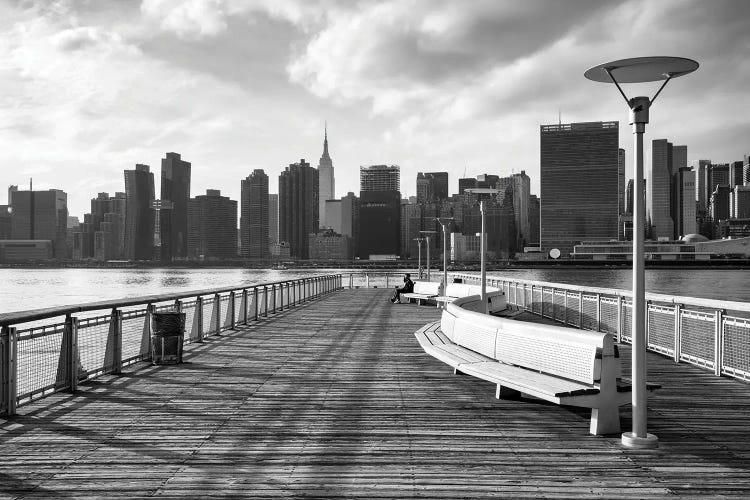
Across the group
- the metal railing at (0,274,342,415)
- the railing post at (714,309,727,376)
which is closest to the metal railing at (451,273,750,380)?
the railing post at (714,309,727,376)

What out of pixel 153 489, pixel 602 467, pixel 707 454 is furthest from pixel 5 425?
pixel 707 454

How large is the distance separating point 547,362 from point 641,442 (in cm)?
140

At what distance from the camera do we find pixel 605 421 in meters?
5.93

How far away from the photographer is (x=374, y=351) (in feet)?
37.9

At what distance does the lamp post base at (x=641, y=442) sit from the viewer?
5.50 metres

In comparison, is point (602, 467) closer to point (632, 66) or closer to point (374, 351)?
point (632, 66)

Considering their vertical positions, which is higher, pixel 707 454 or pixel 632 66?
pixel 632 66

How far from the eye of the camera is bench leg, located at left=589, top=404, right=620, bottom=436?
5.91 meters

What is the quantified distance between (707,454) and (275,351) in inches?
303

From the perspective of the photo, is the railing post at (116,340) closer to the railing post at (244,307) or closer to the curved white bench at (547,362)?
the curved white bench at (547,362)

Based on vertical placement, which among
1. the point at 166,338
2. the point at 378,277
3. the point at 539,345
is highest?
the point at 539,345

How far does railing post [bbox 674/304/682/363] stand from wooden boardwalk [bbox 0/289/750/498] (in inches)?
44.9

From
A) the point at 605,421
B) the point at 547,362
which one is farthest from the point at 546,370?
the point at 605,421

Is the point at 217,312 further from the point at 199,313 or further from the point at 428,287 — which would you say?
the point at 428,287
